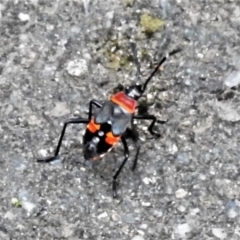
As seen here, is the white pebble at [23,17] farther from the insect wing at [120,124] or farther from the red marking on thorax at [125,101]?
the insect wing at [120,124]

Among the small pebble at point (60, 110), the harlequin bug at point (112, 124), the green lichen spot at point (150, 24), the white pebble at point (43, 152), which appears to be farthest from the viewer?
the green lichen spot at point (150, 24)

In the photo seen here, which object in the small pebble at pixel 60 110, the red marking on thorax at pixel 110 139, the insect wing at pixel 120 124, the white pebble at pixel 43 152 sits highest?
the insect wing at pixel 120 124

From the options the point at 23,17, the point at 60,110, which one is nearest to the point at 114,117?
the point at 60,110

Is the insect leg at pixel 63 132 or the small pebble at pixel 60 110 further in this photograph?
the small pebble at pixel 60 110

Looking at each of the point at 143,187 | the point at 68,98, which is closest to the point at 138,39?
the point at 68,98

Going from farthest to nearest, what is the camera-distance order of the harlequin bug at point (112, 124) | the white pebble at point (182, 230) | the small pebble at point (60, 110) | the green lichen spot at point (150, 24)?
the green lichen spot at point (150, 24) < the small pebble at point (60, 110) < the white pebble at point (182, 230) < the harlequin bug at point (112, 124)

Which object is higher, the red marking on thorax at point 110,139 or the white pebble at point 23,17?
the white pebble at point 23,17

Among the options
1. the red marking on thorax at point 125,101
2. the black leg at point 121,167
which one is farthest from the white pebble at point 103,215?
the red marking on thorax at point 125,101

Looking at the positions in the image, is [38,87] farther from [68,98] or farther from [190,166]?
[190,166]

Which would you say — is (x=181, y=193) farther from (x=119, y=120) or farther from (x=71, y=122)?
(x=71, y=122)
